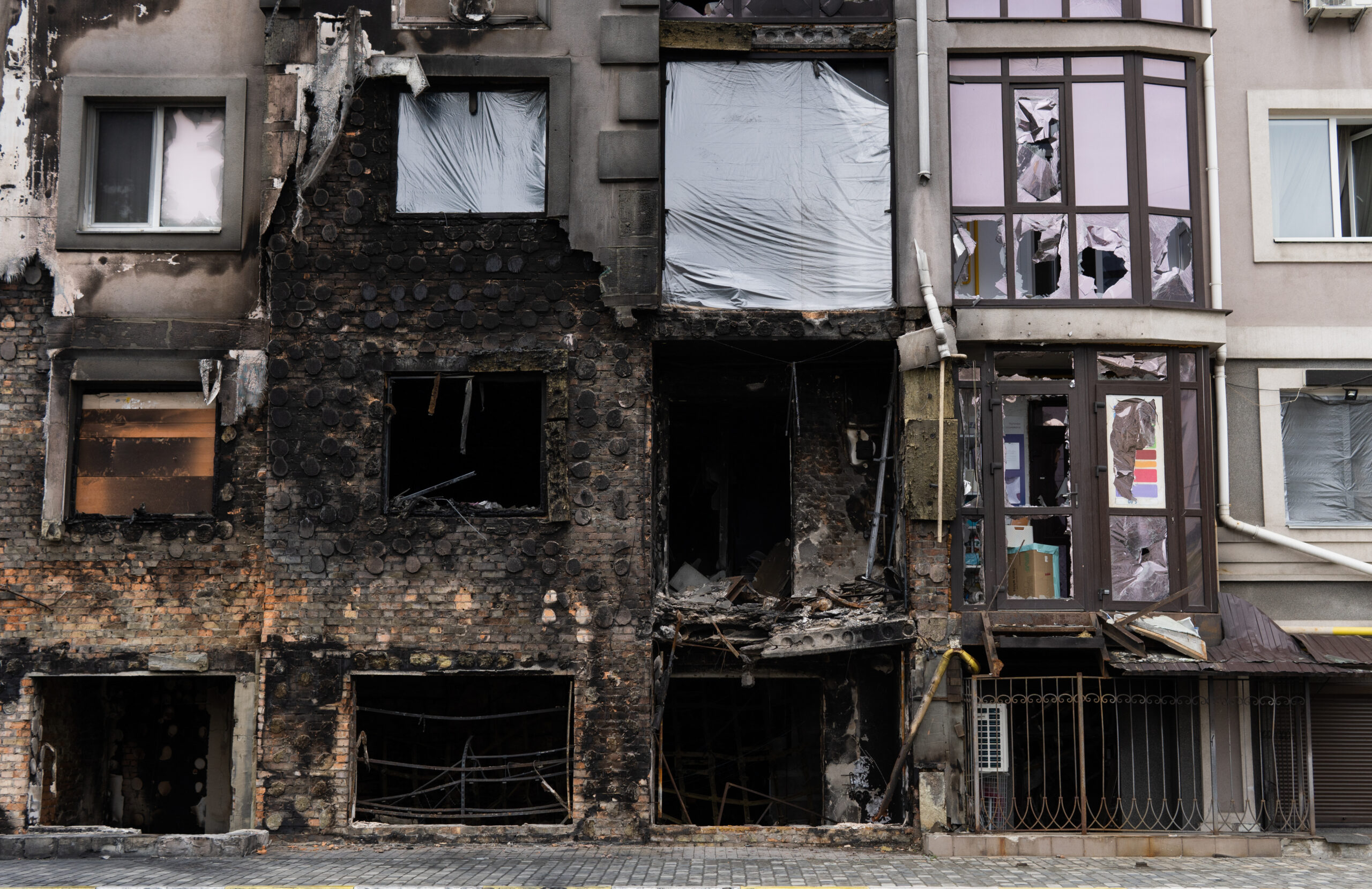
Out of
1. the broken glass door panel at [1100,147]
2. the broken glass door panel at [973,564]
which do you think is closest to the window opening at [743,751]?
the broken glass door panel at [973,564]

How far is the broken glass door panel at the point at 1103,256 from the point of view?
37.8 feet

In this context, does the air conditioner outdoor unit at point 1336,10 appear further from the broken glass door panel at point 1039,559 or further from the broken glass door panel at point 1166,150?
the broken glass door panel at point 1039,559

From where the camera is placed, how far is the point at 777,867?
33.0 ft

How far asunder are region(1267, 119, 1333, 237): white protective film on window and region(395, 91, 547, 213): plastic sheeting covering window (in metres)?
8.45

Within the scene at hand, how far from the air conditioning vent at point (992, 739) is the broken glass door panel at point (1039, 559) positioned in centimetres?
126

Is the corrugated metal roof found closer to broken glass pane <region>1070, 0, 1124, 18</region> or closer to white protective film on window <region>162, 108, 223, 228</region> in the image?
broken glass pane <region>1070, 0, 1124, 18</region>

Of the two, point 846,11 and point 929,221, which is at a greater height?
point 846,11

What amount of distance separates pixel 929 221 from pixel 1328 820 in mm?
7738

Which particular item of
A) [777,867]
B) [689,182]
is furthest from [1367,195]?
[777,867]

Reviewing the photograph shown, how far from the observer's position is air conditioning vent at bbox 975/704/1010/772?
36.9 feet

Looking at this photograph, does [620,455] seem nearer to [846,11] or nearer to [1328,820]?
[846,11]

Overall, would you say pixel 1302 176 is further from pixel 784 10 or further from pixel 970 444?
pixel 784 10

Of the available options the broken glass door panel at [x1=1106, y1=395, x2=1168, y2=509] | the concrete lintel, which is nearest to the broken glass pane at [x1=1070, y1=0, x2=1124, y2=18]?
the concrete lintel

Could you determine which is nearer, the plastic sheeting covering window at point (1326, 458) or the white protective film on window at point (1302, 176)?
the plastic sheeting covering window at point (1326, 458)
